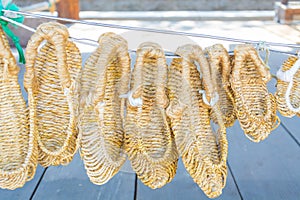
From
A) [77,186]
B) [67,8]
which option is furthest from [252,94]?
[67,8]

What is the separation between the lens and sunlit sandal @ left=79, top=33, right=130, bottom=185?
55 centimetres

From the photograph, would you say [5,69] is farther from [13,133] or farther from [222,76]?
[222,76]

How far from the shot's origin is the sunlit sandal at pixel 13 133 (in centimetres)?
57

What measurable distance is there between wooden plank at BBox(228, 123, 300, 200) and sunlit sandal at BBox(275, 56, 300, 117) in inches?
10.6

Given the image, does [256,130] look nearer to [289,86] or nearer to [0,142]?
[289,86]

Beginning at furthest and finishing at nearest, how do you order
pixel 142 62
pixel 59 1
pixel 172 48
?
pixel 59 1, pixel 172 48, pixel 142 62

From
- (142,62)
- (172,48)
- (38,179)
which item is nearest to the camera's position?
(142,62)

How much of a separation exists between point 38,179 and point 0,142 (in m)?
0.30

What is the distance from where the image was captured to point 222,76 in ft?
2.01

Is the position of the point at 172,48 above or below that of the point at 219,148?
below

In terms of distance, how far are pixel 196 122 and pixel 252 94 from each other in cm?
11

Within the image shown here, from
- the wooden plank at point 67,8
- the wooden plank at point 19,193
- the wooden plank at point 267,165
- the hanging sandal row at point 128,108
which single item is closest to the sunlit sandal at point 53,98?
the hanging sandal row at point 128,108

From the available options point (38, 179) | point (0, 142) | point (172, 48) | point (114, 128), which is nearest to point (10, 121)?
point (0, 142)

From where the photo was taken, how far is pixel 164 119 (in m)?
0.59
